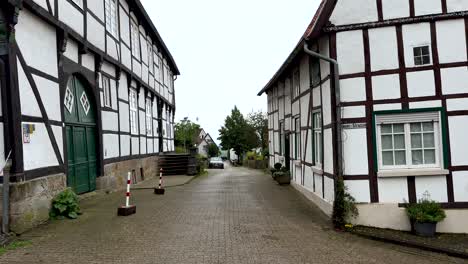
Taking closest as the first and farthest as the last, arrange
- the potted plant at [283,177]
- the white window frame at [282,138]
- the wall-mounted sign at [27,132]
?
the wall-mounted sign at [27,132] < the potted plant at [283,177] < the white window frame at [282,138]

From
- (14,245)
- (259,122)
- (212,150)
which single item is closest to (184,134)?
(259,122)

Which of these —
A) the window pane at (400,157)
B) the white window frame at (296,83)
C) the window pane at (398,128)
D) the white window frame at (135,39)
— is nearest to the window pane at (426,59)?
the window pane at (398,128)

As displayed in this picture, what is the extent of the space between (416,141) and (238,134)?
208 feet

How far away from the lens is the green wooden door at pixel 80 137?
10.4 metres

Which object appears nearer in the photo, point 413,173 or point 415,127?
point 413,173

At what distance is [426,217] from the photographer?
8.02m

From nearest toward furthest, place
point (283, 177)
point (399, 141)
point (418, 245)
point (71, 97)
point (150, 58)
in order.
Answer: point (418, 245)
point (399, 141)
point (71, 97)
point (283, 177)
point (150, 58)

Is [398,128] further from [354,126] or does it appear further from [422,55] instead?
[422,55]

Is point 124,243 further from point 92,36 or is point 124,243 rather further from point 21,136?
point 92,36

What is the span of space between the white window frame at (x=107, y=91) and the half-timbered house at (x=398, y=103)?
297 inches

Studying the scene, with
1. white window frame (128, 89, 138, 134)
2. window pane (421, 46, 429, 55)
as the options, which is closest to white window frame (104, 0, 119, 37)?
white window frame (128, 89, 138, 134)

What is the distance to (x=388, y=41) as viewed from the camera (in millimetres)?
8719

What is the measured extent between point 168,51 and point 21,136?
18630 millimetres

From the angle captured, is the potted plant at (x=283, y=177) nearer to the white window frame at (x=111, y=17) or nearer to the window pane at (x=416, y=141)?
the window pane at (x=416, y=141)
